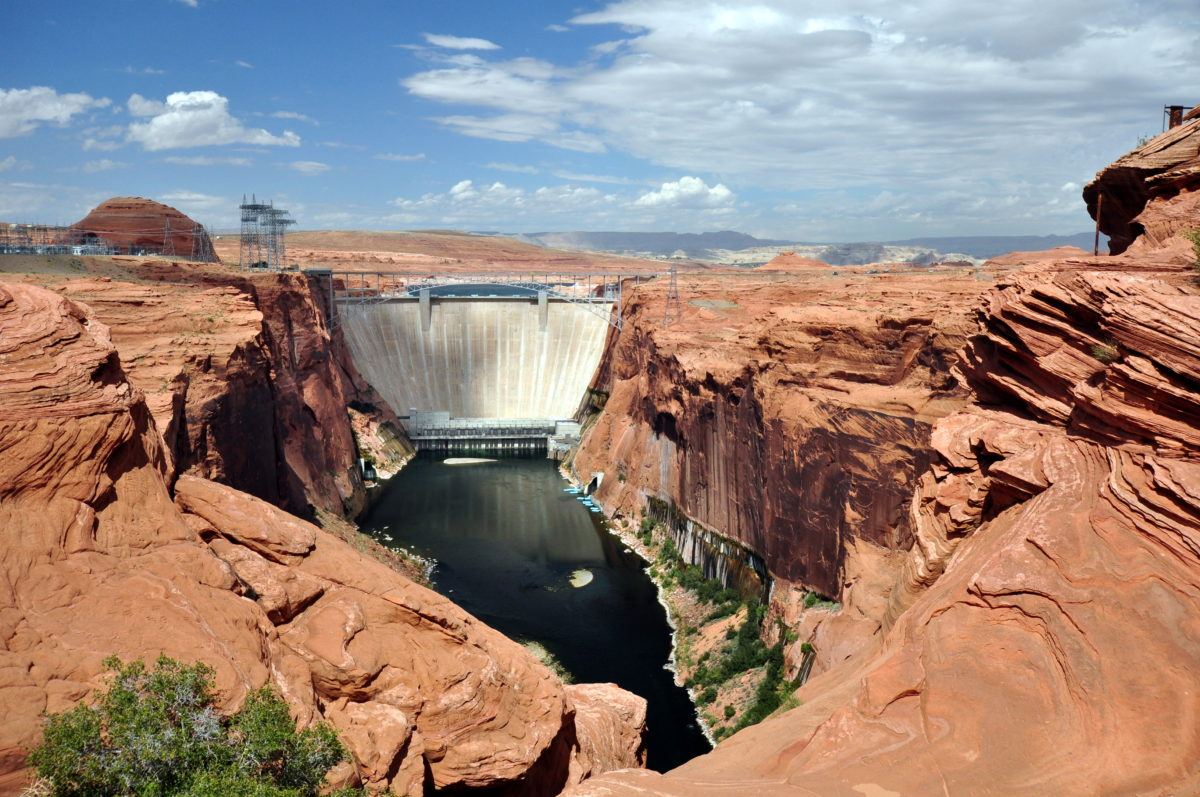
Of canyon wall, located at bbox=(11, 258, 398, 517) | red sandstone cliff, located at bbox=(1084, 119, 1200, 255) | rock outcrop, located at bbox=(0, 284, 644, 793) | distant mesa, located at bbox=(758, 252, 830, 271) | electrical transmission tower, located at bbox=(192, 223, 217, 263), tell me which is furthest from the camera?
distant mesa, located at bbox=(758, 252, 830, 271)

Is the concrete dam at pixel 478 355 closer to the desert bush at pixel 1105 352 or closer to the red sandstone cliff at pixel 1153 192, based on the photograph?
the red sandstone cliff at pixel 1153 192

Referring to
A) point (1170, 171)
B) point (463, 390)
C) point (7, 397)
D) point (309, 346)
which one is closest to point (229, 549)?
point (7, 397)

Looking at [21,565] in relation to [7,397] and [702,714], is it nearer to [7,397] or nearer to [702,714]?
[7,397]

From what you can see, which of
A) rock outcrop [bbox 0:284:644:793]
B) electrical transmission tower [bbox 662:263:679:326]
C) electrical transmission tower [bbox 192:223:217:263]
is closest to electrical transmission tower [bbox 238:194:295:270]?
electrical transmission tower [bbox 192:223:217:263]

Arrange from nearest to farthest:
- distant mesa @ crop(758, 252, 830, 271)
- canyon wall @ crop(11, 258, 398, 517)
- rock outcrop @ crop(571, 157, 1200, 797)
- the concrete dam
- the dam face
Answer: rock outcrop @ crop(571, 157, 1200, 797)
canyon wall @ crop(11, 258, 398, 517)
the concrete dam
the dam face
distant mesa @ crop(758, 252, 830, 271)

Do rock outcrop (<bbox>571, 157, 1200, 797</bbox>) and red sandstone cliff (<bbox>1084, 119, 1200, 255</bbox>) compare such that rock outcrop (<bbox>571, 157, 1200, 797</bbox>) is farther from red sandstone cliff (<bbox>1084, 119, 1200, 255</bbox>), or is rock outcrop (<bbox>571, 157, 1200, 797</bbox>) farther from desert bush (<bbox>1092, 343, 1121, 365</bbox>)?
red sandstone cliff (<bbox>1084, 119, 1200, 255</bbox>)

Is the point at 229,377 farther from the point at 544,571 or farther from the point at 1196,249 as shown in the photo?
the point at 1196,249
